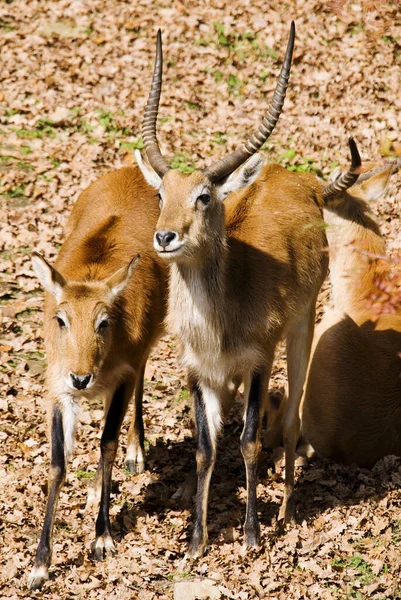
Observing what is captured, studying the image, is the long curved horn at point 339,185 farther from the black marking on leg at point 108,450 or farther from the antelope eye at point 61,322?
the antelope eye at point 61,322

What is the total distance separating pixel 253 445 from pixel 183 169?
6270 mm

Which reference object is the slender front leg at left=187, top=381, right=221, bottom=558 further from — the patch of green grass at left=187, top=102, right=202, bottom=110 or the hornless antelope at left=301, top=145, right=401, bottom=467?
the patch of green grass at left=187, top=102, right=202, bottom=110

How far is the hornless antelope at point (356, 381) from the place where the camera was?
25.6 feet

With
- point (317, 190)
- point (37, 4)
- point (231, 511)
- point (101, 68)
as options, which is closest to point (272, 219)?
point (317, 190)

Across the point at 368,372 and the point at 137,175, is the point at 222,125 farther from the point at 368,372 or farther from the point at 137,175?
the point at 368,372

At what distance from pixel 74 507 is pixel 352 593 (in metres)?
2.42

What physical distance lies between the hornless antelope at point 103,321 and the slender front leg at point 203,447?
1.90 feet

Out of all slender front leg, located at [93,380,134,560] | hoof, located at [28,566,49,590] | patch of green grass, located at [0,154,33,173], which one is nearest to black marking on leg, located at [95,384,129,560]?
slender front leg, located at [93,380,134,560]

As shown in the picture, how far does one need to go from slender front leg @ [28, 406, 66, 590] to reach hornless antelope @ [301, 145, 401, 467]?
99.7 inches

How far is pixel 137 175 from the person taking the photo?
855 cm

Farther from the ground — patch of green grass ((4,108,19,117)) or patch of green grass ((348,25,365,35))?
patch of green grass ((348,25,365,35))

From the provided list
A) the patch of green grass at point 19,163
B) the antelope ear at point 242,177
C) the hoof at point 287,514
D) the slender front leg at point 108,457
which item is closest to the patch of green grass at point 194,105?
the patch of green grass at point 19,163

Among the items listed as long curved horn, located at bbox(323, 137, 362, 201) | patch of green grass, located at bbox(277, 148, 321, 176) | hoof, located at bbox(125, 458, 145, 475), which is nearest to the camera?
hoof, located at bbox(125, 458, 145, 475)

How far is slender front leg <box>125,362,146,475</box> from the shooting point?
8.04 m
